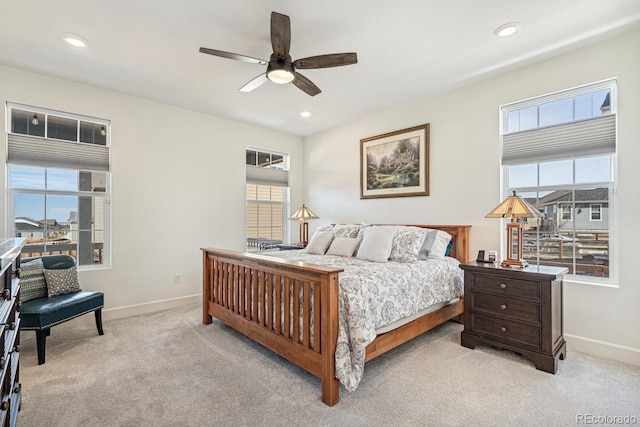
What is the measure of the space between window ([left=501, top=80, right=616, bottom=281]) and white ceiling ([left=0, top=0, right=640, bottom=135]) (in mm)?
506

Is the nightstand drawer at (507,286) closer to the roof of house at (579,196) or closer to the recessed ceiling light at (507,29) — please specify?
the roof of house at (579,196)

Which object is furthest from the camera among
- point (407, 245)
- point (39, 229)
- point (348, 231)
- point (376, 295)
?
point (348, 231)

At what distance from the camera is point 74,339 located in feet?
9.84

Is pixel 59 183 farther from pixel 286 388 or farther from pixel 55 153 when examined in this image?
pixel 286 388

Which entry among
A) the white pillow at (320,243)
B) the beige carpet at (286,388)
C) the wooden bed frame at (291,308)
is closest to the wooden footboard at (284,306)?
the wooden bed frame at (291,308)

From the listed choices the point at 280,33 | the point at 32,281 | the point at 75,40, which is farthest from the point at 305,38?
the point at 32,281

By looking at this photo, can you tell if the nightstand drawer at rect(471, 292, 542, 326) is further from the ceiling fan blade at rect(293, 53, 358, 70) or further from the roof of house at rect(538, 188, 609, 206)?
the ceiling fan blade at rect(293, 53, 358, 70)

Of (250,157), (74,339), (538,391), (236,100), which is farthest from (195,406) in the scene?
(250,157)

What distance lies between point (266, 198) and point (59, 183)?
2685 mm

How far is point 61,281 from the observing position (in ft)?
Answer: 9.73

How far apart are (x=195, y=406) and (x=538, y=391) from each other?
2280 mm

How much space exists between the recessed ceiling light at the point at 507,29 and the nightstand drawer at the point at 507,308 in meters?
2.18

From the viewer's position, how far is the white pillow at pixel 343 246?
11.4 ft

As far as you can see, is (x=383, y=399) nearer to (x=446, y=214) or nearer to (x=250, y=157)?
(x=446, y=214)
